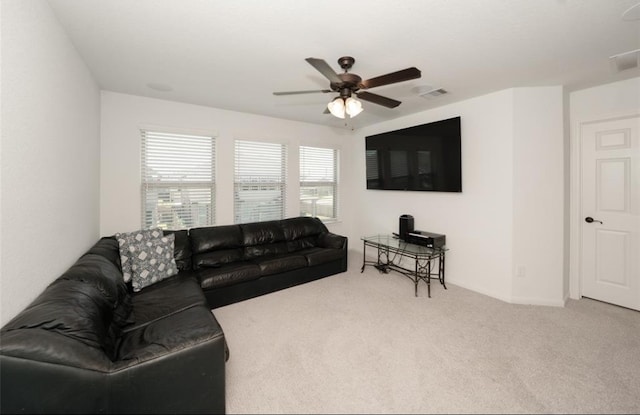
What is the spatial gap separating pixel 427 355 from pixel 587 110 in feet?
11.2

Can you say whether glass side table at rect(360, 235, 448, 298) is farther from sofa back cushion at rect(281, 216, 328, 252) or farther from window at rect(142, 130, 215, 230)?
window at rect(142, 130, 215, 230)

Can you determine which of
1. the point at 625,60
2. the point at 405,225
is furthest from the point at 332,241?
the point at 625,60

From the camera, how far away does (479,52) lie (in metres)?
2.29

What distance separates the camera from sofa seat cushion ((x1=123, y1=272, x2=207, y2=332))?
202 cm

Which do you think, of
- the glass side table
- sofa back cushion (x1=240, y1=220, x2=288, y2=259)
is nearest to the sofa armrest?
the glass side table

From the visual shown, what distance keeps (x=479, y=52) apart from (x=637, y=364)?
2806mm

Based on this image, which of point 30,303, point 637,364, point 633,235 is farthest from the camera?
point 633,235

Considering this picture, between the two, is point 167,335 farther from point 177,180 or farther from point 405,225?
point 405,225

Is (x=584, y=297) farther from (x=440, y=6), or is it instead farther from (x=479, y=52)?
(x=440, y=6)

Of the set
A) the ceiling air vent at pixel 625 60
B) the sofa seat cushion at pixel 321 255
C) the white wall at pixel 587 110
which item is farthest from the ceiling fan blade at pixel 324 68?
the white wall at pixel 587 110

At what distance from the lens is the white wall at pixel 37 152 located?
129cm

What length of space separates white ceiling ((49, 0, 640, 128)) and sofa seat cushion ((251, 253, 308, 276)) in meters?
2.16

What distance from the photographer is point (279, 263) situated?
346 centimetres

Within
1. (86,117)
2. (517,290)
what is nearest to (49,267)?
(86,117)
